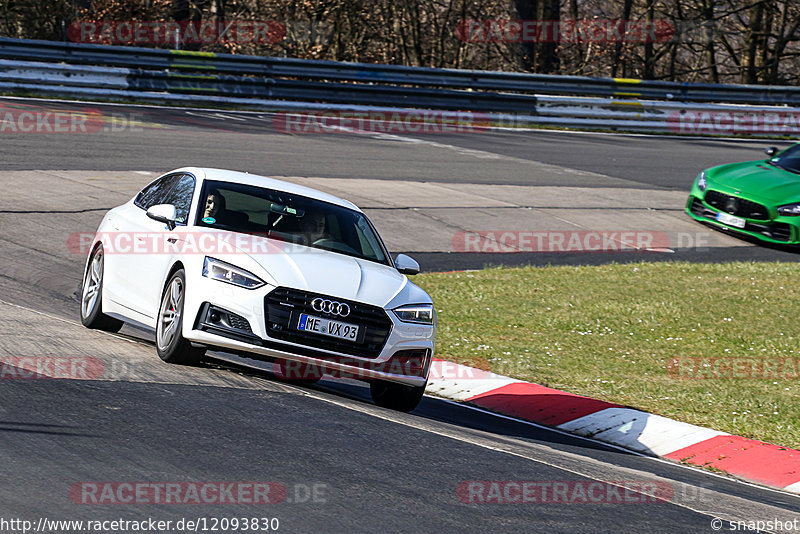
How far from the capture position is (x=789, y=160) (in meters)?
18.8

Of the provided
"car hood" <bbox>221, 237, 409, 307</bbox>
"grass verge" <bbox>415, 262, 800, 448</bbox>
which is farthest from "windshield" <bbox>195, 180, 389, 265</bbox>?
"grass verge" <bbox>415, 262, 800, 448</bbox>

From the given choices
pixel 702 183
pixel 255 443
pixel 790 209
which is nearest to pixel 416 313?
pixel 255 443

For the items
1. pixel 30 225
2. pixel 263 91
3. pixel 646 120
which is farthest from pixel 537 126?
pixel 30 225

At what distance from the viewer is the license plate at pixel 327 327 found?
296 inches

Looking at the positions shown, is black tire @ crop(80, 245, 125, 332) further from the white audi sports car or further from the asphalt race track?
the asphalt race track

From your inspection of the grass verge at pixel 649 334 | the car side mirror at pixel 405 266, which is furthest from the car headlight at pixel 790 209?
the car side mirror at pixel 405 266

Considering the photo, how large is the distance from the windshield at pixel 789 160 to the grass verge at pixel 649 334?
3.52 m

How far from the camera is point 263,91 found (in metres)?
26.2

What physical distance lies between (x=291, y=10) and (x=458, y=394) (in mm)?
23150

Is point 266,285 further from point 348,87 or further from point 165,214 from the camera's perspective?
point 348,87

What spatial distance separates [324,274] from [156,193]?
2.53 m

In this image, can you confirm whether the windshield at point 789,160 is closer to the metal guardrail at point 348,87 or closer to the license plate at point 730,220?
the license plate at point 730,220

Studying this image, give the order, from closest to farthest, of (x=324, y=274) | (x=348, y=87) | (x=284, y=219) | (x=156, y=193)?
(x=324, y=274) < (x=284, y=219) < (x=156, y=193) < (x=348, y=87)

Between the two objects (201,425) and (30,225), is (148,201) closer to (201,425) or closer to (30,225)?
(201,425)
